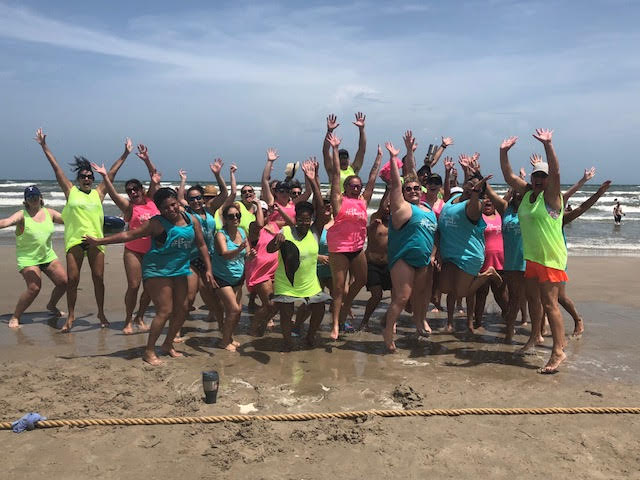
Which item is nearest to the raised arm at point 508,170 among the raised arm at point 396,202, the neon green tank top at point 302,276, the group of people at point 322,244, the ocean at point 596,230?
the group of people at point 322,244

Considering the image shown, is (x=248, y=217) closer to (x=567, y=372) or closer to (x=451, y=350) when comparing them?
(x=451, y=350)

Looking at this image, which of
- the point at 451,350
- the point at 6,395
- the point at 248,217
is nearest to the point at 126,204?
the point at 248,217

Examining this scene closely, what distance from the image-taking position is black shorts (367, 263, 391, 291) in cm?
761

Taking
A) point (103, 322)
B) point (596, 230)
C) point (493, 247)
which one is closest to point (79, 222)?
point (103, 322)

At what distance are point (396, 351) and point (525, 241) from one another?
196 centimetres

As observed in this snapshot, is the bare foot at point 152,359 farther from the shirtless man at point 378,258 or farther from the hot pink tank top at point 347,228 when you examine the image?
the shirtless man at point 378,258

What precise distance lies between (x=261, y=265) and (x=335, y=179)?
1.51 meters

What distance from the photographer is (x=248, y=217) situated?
8242 millimetres

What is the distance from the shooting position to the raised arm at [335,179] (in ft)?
23.4

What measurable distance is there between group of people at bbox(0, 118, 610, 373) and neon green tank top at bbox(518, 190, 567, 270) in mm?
14

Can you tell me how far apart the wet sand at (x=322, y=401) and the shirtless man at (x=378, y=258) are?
54 centimetres

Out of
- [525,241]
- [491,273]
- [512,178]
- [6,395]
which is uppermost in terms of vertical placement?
[512,178]

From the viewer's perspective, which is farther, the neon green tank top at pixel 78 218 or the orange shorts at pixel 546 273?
the neon green tank top at pixel 78 218

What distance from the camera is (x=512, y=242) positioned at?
7.04 m
